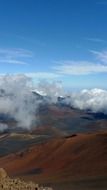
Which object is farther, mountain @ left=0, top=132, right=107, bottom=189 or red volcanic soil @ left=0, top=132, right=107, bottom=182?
red volcanic soil @ left=0, top=132, right=107, bottom=182

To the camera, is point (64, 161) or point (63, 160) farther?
point (63, 160)

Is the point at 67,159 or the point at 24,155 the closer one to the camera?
the point at 67,159

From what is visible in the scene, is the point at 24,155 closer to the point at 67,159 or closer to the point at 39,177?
the point at 67,159

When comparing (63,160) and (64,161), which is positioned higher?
(63,160)

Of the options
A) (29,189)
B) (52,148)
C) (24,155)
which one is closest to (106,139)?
(52,148)

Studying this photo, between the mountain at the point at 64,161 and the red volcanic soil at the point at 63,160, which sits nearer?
the mountain at the point at 64,161

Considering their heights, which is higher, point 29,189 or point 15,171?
point 29,189

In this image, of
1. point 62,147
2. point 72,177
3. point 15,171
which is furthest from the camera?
point 62,147

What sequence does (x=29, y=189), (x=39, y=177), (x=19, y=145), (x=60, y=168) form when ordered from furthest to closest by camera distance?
(x=19, y=145), (x=60, y=168), (x=39, y=177), (x=29, y=189)
